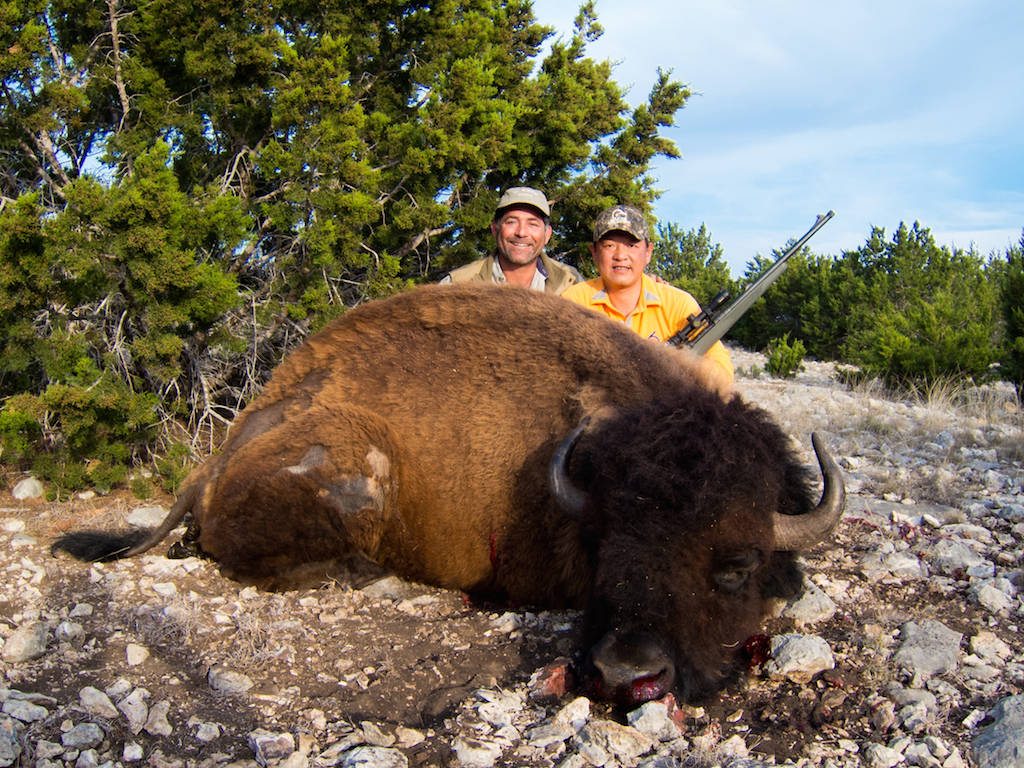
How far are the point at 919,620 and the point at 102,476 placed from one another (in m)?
5.30

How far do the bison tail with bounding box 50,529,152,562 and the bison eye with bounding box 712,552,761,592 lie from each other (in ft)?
10.6

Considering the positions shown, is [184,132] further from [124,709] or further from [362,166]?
[124,709]

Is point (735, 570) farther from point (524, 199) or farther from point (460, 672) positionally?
point (524, 199)

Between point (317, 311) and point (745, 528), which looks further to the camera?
point (317, 311)

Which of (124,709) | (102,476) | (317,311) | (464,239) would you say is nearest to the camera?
A: (124,709)

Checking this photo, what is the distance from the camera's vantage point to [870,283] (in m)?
18.3

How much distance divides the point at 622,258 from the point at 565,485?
10.6 ft

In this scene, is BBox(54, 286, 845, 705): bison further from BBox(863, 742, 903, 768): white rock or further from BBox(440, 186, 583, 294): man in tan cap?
BBox(440, 186, 583, 294): man in tan cap

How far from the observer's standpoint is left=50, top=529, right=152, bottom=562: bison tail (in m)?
4.44

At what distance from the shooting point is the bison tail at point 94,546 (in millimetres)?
4441

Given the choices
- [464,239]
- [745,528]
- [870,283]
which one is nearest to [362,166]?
[464,239]

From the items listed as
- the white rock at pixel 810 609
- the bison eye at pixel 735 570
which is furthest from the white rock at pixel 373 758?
the white rock at pixel 810 609

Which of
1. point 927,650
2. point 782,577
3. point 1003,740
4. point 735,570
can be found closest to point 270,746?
point 735,570

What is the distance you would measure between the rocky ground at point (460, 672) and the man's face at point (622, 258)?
2568 millimetres
